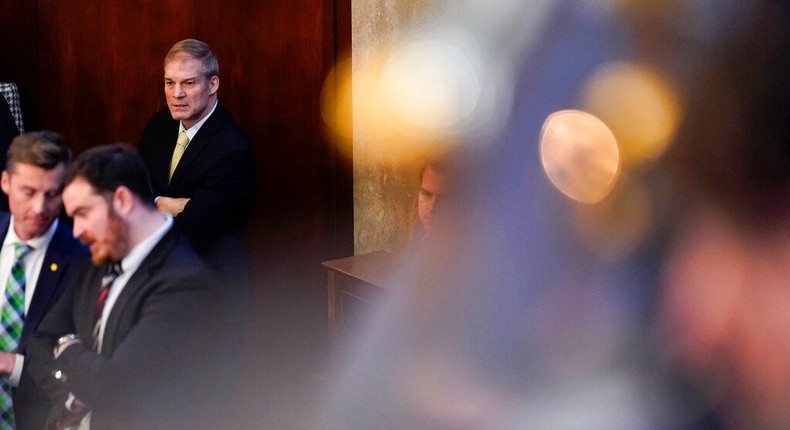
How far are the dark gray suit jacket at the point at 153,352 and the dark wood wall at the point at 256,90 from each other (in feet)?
10.3

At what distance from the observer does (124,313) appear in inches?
81.6

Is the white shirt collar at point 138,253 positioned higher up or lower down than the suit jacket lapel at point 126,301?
higher up

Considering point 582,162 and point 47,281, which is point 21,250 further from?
point 582,162

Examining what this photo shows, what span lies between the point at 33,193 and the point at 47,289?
245mm

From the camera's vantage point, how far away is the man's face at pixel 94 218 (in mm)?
2004

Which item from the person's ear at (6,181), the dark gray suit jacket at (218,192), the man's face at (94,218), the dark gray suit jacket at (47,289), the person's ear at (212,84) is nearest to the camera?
the man's face at (94,218)

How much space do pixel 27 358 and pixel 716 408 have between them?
191cm

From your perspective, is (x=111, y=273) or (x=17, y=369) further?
(x=17, y=369)

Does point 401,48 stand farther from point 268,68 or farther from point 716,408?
point 716,408

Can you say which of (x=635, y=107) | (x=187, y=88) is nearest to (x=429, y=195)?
(x=635, y=107)

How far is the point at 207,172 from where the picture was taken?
12.3 ft

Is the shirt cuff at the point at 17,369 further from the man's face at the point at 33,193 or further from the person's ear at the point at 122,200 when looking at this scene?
the person's ear at the point at 122,200

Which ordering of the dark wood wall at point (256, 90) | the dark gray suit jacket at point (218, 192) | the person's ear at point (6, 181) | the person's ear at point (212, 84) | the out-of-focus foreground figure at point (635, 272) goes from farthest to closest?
the dark wood wall at point (256, 90) → the person's ear at point (212, 84) → the dark gray suit jacket at point (218, 192) → the out-of-focus foreground figure at point (635, 272) → the person's ear at point (6, 181)

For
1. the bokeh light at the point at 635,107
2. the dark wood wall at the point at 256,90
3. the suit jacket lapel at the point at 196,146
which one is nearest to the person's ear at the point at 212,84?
the suit jacket lapel at the point at 196,146
